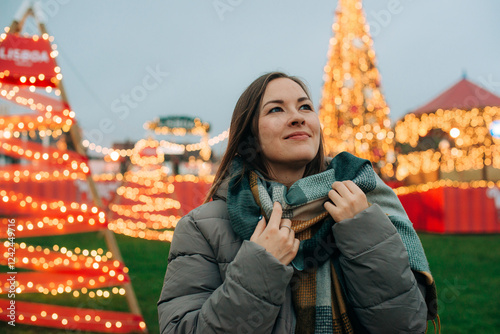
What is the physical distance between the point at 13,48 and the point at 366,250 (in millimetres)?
3198

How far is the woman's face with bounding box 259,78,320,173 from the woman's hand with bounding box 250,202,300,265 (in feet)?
1.00

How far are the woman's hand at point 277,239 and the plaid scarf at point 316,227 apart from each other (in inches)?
2.2

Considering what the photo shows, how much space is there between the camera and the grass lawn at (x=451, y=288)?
144 inches

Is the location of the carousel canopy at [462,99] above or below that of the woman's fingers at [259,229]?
below

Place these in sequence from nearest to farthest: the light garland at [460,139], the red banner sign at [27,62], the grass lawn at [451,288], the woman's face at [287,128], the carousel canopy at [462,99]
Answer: the woman's face at [287,128] < the red banner sign at [27,62] < the grass lawn at [451,288] < the light garland at [460,139] < the carousel canopy at [462,99]

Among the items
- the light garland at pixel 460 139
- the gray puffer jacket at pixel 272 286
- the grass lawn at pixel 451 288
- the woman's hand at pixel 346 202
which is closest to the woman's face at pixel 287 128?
the woman's hand at pixel 346 202

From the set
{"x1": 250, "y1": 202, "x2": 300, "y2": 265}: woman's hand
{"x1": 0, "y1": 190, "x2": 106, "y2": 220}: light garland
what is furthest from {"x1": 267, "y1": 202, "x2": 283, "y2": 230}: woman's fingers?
{"x1": 0, "y1": 190, "x2": 106, "y2": 220}: light garland

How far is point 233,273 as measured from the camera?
3.98 feet

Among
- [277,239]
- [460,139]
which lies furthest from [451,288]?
[460,139]

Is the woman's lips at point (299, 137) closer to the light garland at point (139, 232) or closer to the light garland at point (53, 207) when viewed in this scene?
the light garland at point (53, 207)

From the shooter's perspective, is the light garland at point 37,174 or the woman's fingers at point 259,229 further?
the light garland at point 37,174

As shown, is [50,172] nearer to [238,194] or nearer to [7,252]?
[7,252]

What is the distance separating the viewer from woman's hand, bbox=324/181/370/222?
130cm

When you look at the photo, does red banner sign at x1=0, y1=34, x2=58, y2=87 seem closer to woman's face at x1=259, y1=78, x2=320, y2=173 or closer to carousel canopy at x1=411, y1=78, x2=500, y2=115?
woman's face at x1=259, y1=78, x2=320, y2=173
